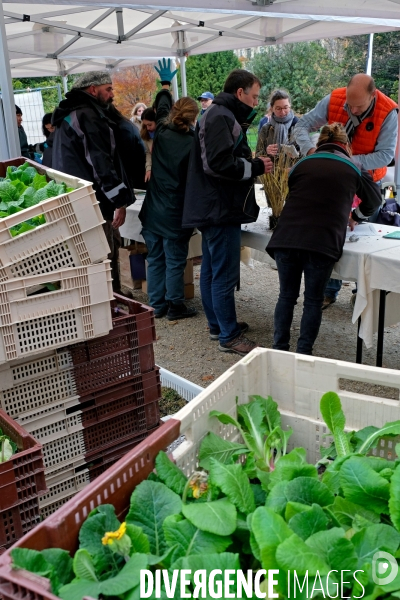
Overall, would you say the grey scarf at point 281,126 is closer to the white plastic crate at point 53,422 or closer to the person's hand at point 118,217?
the person's hand at point 118,217

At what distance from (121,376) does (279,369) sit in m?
0.67

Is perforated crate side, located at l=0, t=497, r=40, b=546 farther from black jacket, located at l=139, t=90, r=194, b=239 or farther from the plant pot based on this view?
black jacket, located at l=139, t=90, r=194, b=239

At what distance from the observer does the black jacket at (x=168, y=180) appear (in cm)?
420

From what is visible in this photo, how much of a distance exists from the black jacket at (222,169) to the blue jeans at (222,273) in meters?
0.09

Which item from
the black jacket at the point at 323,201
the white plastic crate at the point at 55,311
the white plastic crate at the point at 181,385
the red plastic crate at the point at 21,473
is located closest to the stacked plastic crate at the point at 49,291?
the white plastic crate at the point at 55,311

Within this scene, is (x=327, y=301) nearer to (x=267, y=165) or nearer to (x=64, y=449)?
(x=267, y=165)

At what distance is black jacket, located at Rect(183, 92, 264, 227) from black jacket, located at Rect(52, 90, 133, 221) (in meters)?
0.52

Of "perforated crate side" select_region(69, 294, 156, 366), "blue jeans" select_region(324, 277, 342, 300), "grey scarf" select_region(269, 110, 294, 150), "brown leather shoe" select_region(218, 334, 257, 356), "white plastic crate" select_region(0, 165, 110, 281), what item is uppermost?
"grey scarf" select_region(269, 110, 294, 150)

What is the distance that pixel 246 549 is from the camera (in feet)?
4.03

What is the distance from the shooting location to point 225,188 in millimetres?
3709

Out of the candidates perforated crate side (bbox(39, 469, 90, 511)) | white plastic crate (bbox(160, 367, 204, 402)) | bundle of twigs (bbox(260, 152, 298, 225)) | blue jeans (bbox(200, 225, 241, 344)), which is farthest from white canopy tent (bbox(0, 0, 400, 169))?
perforated crate side (bbox(39, 469, 90, 511))

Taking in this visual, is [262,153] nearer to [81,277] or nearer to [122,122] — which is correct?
[122,122]

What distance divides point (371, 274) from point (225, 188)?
3.46 feet

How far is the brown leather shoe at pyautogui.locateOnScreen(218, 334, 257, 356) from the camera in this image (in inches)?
157
